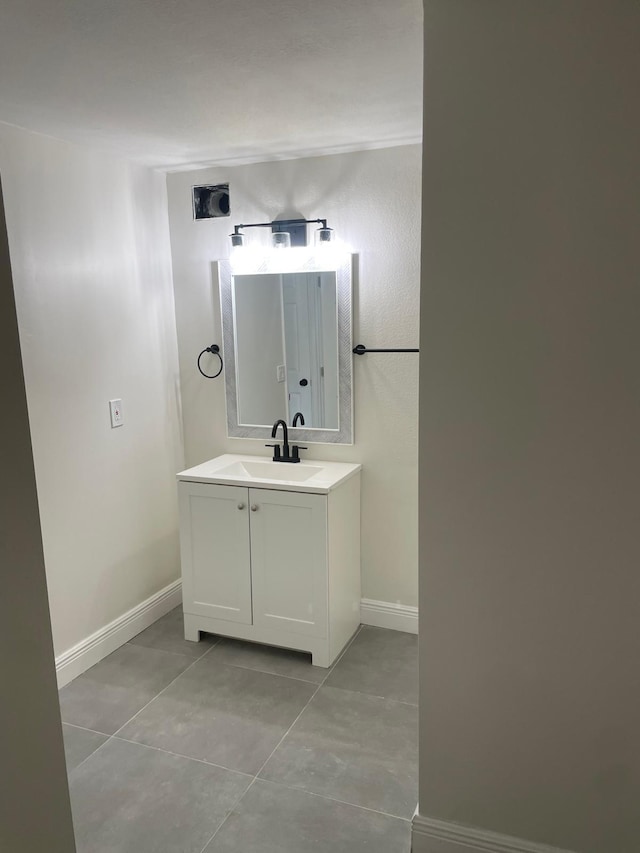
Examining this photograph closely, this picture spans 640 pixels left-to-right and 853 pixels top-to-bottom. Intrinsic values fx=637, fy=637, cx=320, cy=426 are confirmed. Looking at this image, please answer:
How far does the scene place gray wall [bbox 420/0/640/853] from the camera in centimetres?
145

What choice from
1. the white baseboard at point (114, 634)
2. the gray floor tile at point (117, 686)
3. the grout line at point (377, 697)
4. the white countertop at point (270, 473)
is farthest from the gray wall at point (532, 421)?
the white baseboard at point (114, 634)

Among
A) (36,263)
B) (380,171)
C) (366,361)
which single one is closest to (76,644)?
(36,263)

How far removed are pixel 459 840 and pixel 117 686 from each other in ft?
5.24

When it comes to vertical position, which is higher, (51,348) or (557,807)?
(51,348)

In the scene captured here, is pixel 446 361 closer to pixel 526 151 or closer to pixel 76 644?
pixel 526 151

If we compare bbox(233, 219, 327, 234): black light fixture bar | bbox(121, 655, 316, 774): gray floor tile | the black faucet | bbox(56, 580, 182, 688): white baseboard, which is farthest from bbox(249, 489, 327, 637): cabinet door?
bbox(233, 219, 327, 234): black light fixture bar

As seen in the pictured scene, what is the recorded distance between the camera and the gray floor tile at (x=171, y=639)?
10.0 feet

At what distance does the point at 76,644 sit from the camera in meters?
2.85

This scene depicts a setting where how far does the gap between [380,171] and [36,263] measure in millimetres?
1531

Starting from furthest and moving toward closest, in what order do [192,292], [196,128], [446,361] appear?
[192,292]
[196,128]
[446,361]

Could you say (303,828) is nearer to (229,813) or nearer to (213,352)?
(229,813)

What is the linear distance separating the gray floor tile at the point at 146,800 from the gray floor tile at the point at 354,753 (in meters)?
0.21

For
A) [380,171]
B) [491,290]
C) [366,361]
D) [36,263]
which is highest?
[380,171]

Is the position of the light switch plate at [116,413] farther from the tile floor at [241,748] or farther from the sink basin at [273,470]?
the tile floor at [241,748]
